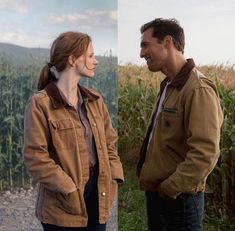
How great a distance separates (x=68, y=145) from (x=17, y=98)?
0.77 m

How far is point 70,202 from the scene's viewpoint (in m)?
2.13

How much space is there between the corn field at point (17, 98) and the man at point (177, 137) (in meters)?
0.54

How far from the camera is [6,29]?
266cm

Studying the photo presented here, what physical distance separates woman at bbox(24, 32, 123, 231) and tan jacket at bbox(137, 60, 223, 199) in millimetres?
227

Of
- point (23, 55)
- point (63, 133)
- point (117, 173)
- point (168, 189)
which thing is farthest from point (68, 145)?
point (23, 55)

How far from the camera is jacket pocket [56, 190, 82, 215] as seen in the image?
212cm

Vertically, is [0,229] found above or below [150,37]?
below

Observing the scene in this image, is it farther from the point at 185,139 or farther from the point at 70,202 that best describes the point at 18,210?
the point at 185,139

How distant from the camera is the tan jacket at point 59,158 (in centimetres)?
207

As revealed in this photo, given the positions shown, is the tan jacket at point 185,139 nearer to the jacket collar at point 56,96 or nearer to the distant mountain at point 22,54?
the jacket collar at point 56,96

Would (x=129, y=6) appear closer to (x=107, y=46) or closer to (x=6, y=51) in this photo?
(x=107, y=46)

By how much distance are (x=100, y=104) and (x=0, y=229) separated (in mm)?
1075

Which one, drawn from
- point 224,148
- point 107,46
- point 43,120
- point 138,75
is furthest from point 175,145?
point 224,148

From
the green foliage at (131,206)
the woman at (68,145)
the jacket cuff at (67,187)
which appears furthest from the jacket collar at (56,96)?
the green foliage at (131,206)
